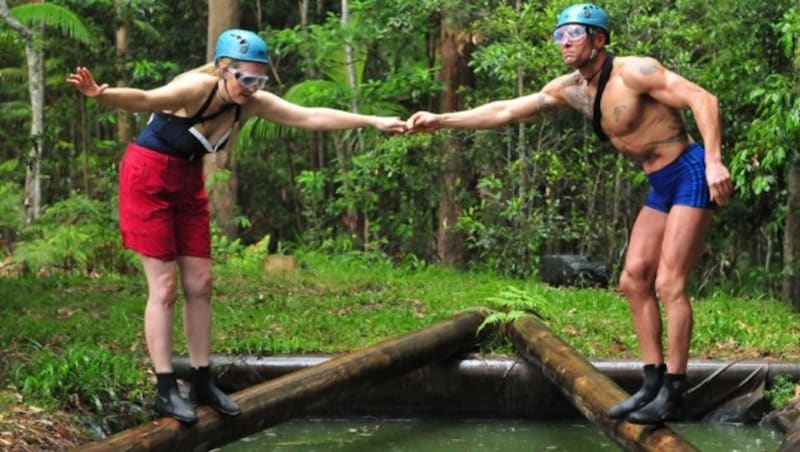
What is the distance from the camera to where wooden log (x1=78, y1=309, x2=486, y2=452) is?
5.80 metres

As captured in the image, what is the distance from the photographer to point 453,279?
45.4ft

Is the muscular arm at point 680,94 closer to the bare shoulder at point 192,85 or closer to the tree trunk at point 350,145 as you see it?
the bare shoulder at point 192,85

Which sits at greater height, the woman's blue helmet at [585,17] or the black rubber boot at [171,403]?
the woman's blue helmet at [585,17]

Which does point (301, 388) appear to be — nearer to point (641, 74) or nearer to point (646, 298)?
point (646, 298)

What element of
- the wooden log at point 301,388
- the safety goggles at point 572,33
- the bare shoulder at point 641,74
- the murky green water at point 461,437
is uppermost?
the safety goggles at point 572,33

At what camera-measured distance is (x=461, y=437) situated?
8555mm

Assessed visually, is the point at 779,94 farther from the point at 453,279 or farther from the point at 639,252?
the point at 639,252

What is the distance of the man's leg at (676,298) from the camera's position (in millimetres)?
5855

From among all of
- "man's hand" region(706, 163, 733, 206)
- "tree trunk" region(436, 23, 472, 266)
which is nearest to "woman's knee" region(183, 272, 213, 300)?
"man's hand" region(706, 163, 733, 206)

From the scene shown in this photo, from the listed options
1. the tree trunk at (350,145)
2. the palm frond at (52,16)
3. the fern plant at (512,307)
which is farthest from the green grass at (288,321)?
the tree trunk at (350,145)

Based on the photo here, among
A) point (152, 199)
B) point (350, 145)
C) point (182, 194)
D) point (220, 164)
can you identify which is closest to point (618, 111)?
point (182, 194)

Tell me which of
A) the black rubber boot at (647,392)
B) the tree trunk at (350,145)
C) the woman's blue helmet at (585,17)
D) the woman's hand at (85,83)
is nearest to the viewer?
the woman's hand at (85,83)

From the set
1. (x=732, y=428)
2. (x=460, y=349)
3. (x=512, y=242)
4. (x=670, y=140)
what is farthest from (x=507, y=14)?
(x=670, y=140)

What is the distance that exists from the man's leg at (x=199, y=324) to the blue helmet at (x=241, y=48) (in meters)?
1.04
